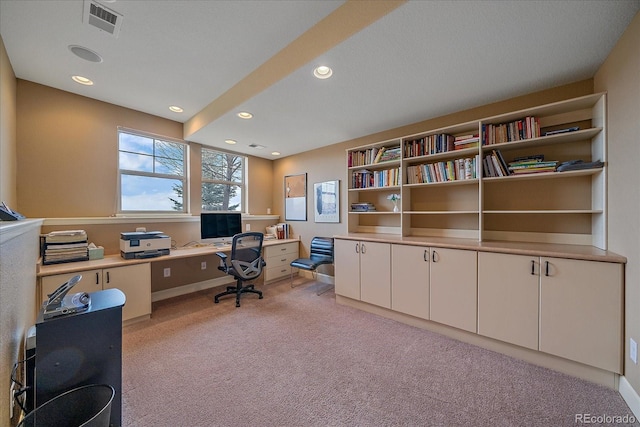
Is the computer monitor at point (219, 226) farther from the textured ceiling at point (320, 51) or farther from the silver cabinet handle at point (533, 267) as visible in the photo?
the silver cabinet handle at point (533, 267)

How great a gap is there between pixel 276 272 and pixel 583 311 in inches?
145

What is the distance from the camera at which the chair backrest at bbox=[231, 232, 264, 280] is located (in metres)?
3.19

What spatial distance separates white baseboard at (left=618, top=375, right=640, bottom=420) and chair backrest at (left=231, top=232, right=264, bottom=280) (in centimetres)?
339

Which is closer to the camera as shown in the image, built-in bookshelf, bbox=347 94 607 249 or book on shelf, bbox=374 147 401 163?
built-in bookshelf, bbox=347 94 607 249

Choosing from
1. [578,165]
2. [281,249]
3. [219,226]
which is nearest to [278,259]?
[281,249]

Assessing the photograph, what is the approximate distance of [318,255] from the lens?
401cm

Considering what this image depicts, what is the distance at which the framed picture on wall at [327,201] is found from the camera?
4109 millimetres

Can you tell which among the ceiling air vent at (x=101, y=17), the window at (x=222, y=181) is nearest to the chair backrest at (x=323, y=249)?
the window at (x=222, y=181)

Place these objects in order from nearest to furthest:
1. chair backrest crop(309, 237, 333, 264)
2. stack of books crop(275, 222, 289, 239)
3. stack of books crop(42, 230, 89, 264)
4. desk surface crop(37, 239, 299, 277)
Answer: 1. desk surface crop(37, 239, 299, 277)
2. stack of books crop(42, 230, 89, 264)
3. chair backrest crop(309, 237, 333, 264)
4. stack of books crop(275, 222, 289, 239)

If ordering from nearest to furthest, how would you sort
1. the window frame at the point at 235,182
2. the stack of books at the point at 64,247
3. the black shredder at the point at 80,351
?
the black shredder at the point at 80,351
the stack of books at the point at 64,247
the window frame at the point at 235,182

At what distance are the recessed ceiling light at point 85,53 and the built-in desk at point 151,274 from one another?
1943 mm

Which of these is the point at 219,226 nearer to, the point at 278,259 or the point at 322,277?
the point at 278,259

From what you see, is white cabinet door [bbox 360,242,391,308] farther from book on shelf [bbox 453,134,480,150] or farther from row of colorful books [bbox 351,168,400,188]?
book on shelf [bbox 453,134,480,150]

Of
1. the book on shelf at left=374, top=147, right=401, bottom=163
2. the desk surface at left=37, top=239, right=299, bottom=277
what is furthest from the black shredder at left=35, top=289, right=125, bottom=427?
the book on shelf at left=374, top=147, right=401, bottom=163
